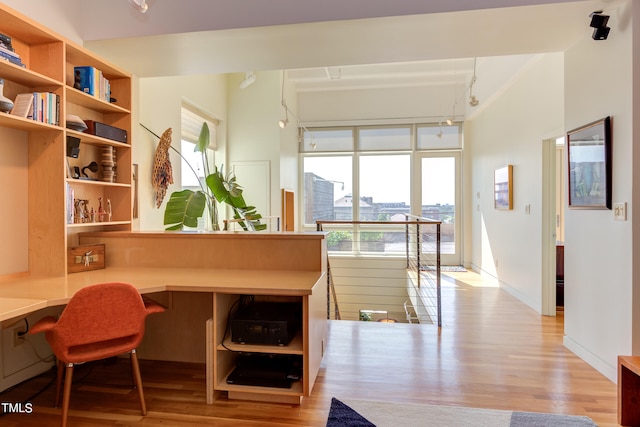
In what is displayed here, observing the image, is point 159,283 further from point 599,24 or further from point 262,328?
point 599,24

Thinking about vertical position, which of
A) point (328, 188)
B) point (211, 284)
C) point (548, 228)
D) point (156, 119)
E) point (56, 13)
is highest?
point (56, 13)

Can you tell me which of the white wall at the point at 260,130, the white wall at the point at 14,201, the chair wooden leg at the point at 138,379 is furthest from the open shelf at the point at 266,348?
the white wall at the point at 260,130

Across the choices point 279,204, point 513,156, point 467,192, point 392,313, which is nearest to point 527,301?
point 513,156

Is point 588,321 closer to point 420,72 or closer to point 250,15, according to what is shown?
point 250,15

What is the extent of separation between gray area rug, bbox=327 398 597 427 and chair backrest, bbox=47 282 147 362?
1.19 meters

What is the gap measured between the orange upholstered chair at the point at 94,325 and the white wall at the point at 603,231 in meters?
2.95

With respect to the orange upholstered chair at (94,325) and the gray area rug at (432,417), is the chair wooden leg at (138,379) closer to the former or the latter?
the orange upholstered chair at (94,325)

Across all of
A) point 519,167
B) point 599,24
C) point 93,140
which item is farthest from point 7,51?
point 519,167

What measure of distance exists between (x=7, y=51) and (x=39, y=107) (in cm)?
32

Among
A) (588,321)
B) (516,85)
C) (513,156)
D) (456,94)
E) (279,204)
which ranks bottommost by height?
(588,321)

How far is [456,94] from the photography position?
22.0 feet

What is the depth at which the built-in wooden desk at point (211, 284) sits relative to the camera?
1.95 meters

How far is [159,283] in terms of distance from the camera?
2035 mm

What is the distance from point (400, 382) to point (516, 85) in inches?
163
